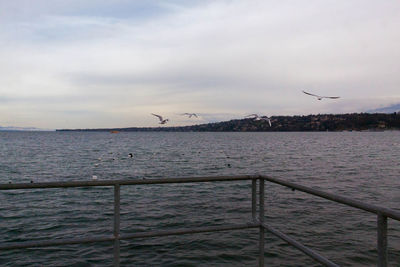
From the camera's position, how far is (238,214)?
13.0 meters

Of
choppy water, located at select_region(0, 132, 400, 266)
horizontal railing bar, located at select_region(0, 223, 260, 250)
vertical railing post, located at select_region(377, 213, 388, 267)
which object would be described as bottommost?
choppy water, located at select_region(0, 132, 400, 266)

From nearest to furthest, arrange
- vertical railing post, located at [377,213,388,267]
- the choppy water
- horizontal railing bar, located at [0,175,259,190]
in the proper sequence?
vertical railing post, located at [377,213,388,267] < horizontal railing bar, located at [0,175,259,190] < the choppy water

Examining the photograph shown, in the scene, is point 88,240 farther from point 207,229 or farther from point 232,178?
point 232,178

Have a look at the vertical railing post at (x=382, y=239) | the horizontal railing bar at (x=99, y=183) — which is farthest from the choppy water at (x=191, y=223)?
the vertical railing post at (x=382, y=239)

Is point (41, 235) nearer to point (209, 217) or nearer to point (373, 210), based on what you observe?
point (209, 217)

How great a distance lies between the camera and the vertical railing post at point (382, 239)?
76.7 inches

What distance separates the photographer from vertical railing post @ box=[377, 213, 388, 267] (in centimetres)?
195

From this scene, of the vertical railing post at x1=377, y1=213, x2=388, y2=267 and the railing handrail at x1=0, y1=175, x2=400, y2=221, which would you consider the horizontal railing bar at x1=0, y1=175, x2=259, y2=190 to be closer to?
the railing handrail at x1=0, y1=175, x2=400, y2=221

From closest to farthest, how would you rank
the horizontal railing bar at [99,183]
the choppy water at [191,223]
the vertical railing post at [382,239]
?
the vertical railing post at [382,239], the horizontal railing bar at [99,183], the choppy water at [191,223]

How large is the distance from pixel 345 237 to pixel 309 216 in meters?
2.41

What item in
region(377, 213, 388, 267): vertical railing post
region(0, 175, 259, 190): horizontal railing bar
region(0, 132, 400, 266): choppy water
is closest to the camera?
region(377, 213, 388, 267): vertical railing post

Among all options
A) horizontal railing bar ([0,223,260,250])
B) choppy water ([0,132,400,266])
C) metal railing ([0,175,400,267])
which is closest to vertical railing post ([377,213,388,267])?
metal railing ([0,175,400,267])

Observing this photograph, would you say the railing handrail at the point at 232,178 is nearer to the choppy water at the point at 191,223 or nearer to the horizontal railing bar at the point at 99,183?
the horizontal railing bar at the point at 99,183

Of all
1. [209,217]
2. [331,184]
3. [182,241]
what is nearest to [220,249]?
[182,241]
